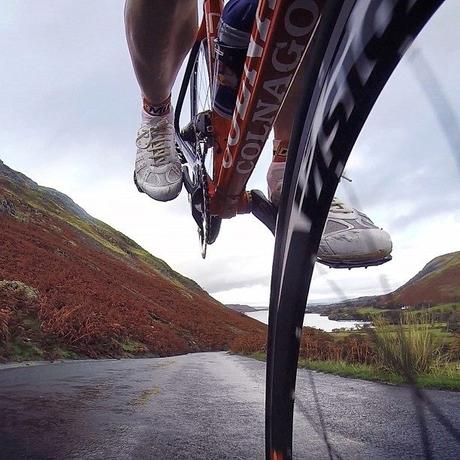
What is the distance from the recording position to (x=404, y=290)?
38 cm

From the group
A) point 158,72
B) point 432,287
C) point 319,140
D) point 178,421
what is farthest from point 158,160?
point 178,421

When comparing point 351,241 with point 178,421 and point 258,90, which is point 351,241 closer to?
point 258,90

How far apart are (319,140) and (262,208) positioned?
749mm

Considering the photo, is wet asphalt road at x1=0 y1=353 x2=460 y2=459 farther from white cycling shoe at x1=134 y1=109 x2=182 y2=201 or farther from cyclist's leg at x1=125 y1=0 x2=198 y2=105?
cyclist's leg at x1=125 y1=0 x2=198 y2=105

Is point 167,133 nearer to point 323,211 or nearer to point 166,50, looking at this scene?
point 166,50

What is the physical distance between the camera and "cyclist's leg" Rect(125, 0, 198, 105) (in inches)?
37.9

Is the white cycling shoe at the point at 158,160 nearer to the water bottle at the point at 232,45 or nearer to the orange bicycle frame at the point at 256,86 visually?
the orange bicycle frame at the point at 256,86

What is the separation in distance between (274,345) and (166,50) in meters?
0.82

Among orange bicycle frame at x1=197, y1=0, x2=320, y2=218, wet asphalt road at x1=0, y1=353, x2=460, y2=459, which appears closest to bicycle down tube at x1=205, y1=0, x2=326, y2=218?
orange bicycle frame at x1=197, y1=0, x2=320, y2=218

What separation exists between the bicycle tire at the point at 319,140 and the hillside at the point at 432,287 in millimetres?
131

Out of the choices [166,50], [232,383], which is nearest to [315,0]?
[166,50]

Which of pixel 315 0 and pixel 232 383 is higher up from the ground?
pixel 315 0

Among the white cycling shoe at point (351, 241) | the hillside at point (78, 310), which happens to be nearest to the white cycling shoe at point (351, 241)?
the white cycling shoe at point (351, 241)

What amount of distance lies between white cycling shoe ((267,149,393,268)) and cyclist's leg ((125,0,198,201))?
0.60 m
